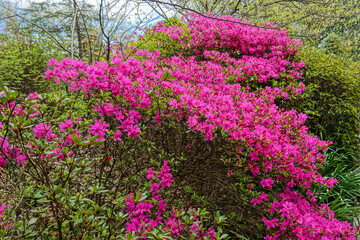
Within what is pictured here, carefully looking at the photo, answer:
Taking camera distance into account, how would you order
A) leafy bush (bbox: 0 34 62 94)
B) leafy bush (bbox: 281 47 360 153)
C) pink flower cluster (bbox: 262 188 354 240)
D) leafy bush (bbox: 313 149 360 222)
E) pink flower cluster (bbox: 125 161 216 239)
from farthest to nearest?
leafy bush (bbox: 0 34 62 94)
leafy bush (bbox: 281 47 360 153)
leafy bush (bbox: 313 149 360 222)
pink flower cluster (bbox: 262 188 354 240)
pink flower cluster (bbox: 125 161 216 239)

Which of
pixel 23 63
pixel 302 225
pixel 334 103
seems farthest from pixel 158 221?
pixel 23 63

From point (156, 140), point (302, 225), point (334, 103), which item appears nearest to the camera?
point (302, 225)

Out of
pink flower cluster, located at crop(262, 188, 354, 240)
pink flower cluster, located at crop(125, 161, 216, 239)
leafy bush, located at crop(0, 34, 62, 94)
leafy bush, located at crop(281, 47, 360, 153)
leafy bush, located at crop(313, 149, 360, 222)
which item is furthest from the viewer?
leafy bush, located at crop(0, 34, 62, 94)

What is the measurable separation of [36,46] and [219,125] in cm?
732

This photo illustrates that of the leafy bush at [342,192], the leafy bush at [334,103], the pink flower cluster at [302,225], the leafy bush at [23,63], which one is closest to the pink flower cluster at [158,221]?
the pink flower cluster at [302,225]

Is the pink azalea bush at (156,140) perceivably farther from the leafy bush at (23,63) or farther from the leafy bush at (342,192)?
the leafy bush at (23,63)

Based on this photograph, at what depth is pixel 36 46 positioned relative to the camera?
670 centimetres

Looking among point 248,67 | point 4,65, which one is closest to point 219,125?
point 248,67

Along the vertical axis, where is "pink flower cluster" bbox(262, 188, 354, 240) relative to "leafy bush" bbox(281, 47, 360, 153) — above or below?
below

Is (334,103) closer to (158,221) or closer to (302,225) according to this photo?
(302,225)

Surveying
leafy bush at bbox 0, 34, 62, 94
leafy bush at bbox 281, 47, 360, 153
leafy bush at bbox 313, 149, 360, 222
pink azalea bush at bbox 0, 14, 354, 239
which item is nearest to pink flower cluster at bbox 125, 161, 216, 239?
pink azalea bush at bbox 0, 14, 354, 239

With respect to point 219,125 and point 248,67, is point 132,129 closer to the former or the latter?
point 219,125

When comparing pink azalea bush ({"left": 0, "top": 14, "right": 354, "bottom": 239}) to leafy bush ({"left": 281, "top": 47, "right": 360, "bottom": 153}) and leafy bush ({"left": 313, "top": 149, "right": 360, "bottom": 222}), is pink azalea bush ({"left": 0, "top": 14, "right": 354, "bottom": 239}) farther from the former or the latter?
leafy bush ({"left": 281, "top": 47, "right": 360, "bottom": 153})

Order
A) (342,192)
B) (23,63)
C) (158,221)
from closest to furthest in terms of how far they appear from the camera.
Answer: (158,221) → (342,192) → (23,63)
